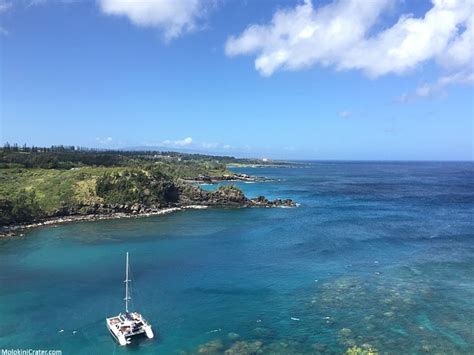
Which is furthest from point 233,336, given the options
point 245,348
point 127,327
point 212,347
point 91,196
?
point 91,196

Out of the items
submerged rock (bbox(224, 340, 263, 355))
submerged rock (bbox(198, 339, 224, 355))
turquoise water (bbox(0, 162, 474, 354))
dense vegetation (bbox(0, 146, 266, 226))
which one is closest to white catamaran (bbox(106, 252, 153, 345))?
turquoise water (bbox(0, 162, 474, 354))

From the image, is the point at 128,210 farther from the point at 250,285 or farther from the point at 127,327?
the point at 127,327

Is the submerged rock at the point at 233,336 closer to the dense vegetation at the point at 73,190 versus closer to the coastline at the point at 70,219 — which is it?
the coastline at the point at 70,219

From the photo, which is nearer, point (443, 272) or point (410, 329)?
point (410, 329)

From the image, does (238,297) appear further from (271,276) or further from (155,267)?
(155,267)

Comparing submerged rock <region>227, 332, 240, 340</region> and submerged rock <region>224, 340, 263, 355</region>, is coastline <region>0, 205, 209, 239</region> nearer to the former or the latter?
submerged rock <region>227, 332, 240, 340</region>

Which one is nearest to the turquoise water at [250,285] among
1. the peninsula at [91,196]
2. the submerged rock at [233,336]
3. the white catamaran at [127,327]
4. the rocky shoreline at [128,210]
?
the submerged rock at [233,336]

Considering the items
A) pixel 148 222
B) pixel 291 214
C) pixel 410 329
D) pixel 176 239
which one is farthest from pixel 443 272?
pixel 148 222
